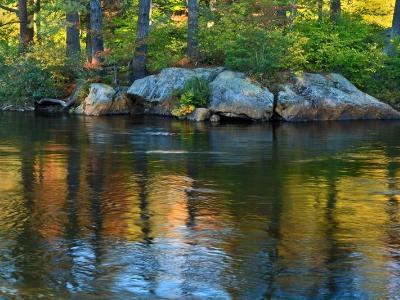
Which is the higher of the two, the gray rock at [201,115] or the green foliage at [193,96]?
the green foliage at [193,96]

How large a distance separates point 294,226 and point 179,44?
78.4 feet

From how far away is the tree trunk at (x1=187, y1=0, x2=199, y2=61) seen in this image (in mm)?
32250

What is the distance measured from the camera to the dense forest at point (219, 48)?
29.7 metres

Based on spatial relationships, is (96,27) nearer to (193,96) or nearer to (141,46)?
(141,46)

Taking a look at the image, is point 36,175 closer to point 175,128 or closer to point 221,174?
point 221,174

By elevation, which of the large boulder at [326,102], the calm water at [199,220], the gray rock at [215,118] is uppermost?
the large boulder at [326,102]

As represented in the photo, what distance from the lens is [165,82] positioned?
30062mm

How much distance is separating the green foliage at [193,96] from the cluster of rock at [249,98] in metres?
0.24

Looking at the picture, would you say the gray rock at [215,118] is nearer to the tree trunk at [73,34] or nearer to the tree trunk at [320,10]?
the tree trunk at [320,10]

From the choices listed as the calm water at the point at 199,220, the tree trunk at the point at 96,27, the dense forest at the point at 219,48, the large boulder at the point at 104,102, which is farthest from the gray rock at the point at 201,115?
the calm water at the point at 199,220

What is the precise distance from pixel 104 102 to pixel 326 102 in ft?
28.2

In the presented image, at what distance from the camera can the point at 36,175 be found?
14.6 metres

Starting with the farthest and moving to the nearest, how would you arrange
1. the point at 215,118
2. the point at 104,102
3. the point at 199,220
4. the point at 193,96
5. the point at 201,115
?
the point at 104,102
the point at 193,96
the point at 201,115
the point at 215,118
the point at 199,220

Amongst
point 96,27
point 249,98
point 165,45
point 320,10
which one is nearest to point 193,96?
point 249,98
